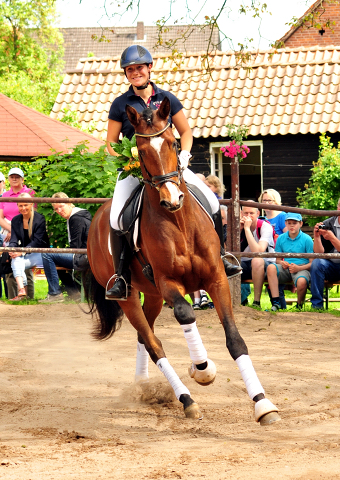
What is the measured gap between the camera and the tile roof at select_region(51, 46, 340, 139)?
56.2 ft

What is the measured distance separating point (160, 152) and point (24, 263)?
20.7ft

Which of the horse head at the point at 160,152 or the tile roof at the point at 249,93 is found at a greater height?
the tile roof at the point at 249,93

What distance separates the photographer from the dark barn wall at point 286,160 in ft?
57.6

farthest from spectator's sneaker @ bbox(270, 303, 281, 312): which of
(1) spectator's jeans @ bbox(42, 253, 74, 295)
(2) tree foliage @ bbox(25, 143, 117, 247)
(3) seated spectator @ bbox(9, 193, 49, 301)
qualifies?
(3) seated spectator @ bbox(9, 193, 49, 301)

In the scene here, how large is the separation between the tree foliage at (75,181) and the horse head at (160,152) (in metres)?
5.78

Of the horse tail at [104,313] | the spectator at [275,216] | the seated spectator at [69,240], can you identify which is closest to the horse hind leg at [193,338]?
the horse tail at [104,313]

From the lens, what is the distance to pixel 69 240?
32.1 ft

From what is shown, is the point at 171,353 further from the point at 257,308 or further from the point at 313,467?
the point at 313,467

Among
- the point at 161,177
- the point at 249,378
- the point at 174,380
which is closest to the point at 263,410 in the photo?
the point at 249,378

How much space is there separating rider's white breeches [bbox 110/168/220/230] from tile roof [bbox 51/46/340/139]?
11.8m

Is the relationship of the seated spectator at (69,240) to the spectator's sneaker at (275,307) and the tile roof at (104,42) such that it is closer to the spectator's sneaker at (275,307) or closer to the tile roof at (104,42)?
the spectator's sneaker at (275,307)

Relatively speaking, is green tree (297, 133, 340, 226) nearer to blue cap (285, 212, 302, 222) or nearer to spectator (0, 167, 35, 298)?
blue cap (285, 212, 302, 222)

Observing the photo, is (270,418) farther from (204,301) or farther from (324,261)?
(204,301)

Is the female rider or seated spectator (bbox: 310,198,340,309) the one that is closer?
the female rider
